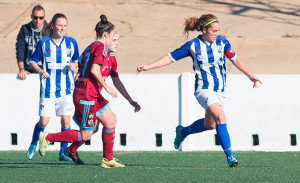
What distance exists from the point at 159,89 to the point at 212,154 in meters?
1.47

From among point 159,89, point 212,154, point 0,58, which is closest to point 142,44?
point 0,58

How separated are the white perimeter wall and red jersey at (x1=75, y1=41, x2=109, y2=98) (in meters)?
3.33

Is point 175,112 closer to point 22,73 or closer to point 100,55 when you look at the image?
point 22,73

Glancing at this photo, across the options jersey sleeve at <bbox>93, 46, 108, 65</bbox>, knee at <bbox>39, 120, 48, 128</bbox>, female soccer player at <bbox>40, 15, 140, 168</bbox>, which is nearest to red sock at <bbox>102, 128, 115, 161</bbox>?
female soccer player at <bbox>40, 15, 140, 168</bbox>

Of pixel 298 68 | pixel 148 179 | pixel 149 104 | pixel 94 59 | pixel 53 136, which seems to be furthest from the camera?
pixel 298 68

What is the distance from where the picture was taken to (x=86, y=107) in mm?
7461

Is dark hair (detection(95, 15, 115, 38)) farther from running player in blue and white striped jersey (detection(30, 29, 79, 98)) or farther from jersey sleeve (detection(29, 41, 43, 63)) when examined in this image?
jersey sleeve (detection(29, 41, 43, 63))

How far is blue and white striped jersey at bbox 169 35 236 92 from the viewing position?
808 cm

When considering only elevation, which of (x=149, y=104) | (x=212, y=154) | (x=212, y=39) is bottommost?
(x=212, y=154)

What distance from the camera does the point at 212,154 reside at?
999cm

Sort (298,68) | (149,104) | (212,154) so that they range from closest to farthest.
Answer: (212,154), (149,104), (298,68)

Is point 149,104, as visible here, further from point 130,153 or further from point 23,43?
point 23,43

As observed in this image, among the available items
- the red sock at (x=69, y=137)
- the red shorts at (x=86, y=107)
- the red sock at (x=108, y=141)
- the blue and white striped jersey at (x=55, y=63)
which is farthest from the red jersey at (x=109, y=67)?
the blue and white striped jersey at (x=55, y=63)

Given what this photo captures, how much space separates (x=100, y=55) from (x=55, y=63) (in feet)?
5.00
